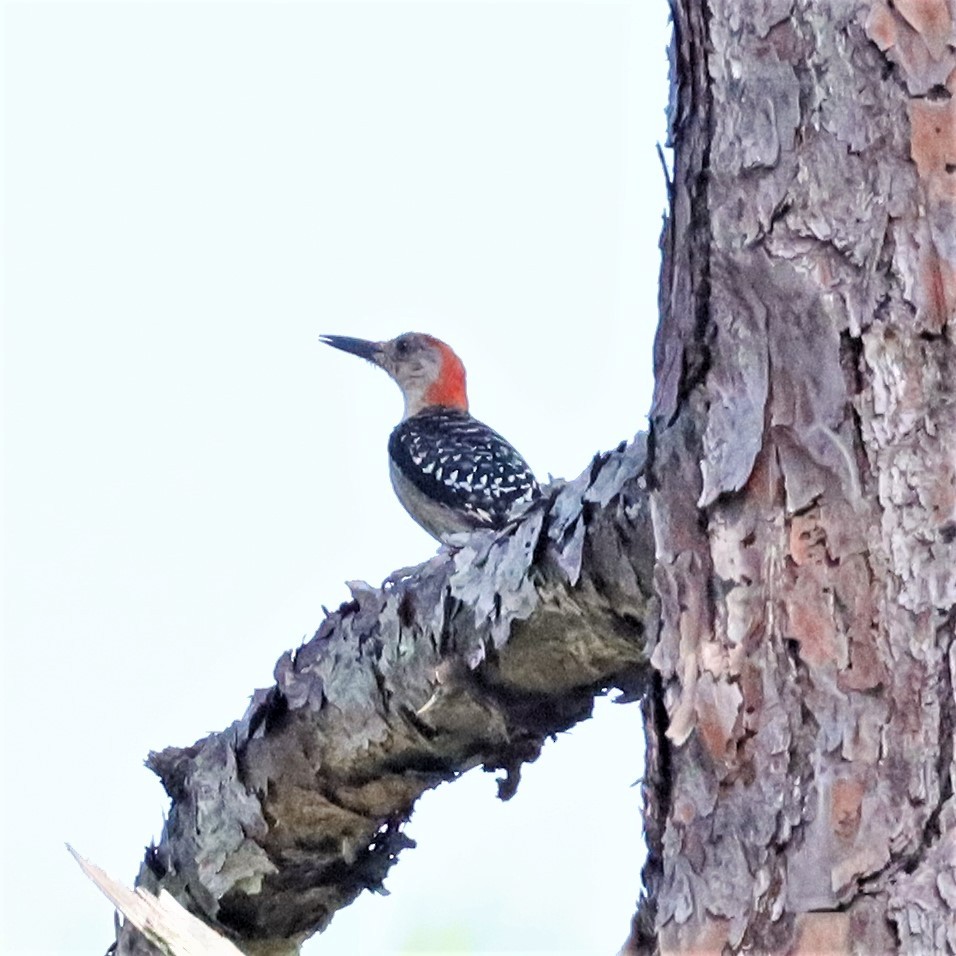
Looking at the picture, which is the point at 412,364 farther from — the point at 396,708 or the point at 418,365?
the point at 396,708

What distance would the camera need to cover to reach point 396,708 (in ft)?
14.5

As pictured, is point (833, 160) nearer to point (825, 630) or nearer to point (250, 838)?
point (825, 630)

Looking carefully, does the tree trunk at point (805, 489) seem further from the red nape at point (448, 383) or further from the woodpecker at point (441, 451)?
the red nape at point (448, 383)

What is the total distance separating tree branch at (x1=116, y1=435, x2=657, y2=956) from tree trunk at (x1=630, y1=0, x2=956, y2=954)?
0.77 meters

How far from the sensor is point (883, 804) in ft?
8.72

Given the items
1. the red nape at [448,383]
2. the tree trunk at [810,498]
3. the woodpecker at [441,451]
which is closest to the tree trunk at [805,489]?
the tree trunk at [810,498]

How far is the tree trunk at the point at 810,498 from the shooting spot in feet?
8.78

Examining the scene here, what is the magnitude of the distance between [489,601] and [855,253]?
153 centimetres

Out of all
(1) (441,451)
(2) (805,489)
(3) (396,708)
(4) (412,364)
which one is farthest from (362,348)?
(2) (805,489)

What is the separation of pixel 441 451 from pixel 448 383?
1.67 meters

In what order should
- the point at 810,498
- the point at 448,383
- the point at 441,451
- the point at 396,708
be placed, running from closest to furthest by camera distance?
the point at 810,498
the point at 396,708
the point at 441,451
the point at 448,383

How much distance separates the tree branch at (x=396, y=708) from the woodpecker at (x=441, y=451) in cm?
255

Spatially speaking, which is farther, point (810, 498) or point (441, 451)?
point (441, 451)

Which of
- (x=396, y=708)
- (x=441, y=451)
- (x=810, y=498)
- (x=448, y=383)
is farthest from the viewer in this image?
(x=448, y=383)
